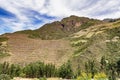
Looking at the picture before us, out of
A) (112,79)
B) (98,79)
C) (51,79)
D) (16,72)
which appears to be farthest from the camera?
(16,72)

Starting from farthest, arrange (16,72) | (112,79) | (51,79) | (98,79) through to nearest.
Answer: (16,72), (51,79), (98,79), (112,79)

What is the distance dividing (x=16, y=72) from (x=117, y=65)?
72816 mm

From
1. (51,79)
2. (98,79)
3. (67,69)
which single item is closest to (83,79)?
(98,79)

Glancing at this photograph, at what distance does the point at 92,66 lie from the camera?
19412cm

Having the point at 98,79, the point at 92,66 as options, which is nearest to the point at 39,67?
the point at 92,66

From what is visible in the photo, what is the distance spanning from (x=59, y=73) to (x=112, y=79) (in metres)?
91.7

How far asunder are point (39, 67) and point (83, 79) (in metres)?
94.1

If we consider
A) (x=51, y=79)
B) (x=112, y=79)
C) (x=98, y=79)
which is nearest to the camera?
(x=112, y=79)

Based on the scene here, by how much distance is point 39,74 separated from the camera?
192 meters

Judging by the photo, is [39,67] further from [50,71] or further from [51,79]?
[51,79]

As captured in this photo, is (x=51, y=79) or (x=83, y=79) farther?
(x=51, y=79)

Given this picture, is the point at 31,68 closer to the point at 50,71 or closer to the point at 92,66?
the point at 50,71

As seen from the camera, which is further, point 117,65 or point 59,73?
point 59,73

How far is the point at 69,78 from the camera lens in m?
185
